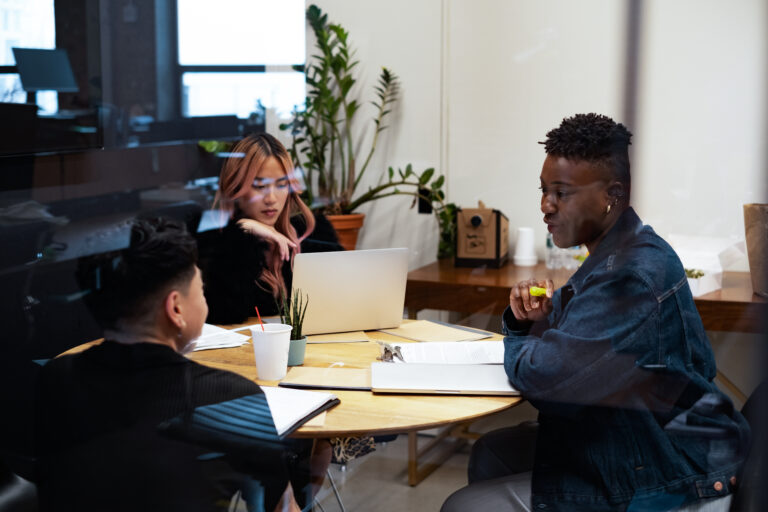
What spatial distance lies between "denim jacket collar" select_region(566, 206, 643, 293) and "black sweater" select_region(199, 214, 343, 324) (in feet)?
2.50

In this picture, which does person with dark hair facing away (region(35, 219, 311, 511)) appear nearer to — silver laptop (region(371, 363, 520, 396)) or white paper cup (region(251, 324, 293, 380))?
white paper cup (region(251, 324, 293, 380))

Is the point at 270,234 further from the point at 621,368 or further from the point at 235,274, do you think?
the point at 621,368

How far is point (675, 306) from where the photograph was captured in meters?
1.44

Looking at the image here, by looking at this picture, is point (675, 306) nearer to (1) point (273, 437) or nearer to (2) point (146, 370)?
(1) point (273, 437)

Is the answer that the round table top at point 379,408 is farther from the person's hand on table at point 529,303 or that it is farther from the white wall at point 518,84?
the white wall at point 518,84

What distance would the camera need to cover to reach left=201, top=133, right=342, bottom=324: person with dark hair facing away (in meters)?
1.54

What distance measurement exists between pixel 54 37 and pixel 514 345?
3.72ft

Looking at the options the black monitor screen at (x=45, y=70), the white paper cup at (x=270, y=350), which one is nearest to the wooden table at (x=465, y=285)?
the white paper cup at (x=270, y=350)

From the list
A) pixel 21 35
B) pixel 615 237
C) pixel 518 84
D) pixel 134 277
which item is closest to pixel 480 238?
pixel 518 84

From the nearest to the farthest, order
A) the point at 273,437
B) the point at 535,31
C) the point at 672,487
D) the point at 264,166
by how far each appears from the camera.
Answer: the point at 273,437
the point at 672,487
the point at 264,166
the point at 535,31

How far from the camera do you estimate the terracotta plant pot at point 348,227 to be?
2.30 m

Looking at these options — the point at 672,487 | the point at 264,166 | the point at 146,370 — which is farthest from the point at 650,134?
the point at 146,370

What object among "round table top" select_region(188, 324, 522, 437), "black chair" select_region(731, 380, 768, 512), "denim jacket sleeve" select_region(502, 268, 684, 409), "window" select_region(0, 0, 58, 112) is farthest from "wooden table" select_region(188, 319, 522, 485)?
"window" select_region(0, 0, 58, 112)

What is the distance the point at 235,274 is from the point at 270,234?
19 cm
